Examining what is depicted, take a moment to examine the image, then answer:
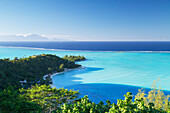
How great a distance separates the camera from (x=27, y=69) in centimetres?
2402

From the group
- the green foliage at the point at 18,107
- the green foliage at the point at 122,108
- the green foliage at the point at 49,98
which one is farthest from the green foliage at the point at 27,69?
the green foliage at the point at 122,108

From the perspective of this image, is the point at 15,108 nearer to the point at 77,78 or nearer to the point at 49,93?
the point at 49,93

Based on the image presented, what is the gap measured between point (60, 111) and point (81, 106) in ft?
3.97

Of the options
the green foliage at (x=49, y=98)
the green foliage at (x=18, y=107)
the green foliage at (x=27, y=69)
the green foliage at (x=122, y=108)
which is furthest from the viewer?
the green foliage at (x=27, y=69)

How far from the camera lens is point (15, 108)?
9.42m

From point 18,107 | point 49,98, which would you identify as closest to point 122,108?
point 49,98

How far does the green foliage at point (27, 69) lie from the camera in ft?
60.4

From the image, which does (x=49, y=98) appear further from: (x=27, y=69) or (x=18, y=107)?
(x=27, y=69)

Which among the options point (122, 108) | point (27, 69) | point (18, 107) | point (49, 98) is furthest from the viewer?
point (27, 69)

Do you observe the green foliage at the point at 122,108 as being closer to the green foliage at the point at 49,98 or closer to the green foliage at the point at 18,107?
the green foliage at the point at 18,107

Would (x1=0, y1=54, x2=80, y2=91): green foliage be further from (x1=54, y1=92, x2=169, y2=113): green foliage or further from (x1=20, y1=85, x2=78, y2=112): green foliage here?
(x1=54, y1=92, x2=169, y2=113): green foliage

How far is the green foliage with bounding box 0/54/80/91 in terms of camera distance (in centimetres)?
1842

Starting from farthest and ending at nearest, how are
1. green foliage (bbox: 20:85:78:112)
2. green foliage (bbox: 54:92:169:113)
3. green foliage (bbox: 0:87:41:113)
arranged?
green foliage (bbox: 20:85:78:112)
green foliage (bbox: 0:87:41:113)
green foliage (bbox: 54:92:169:113)

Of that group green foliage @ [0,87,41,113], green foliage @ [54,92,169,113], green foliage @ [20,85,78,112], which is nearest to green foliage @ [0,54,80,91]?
green foliage @ [20,85,78,112]
